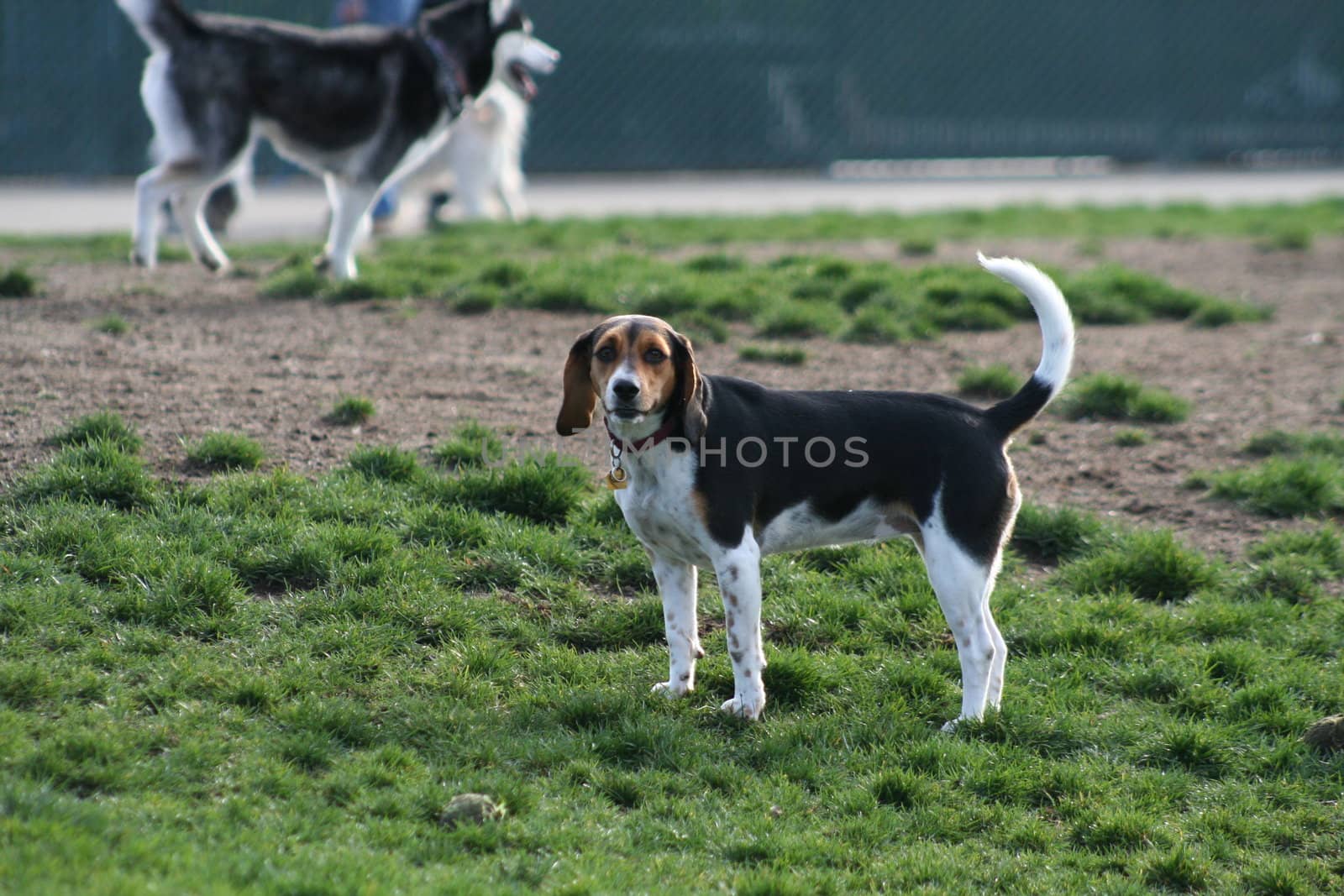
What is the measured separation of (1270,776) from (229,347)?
194 inches

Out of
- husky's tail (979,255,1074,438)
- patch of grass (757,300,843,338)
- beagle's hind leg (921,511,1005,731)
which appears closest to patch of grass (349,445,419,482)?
beagle's hind leg (921,511,1005,731)

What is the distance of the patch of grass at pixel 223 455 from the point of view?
216 inches

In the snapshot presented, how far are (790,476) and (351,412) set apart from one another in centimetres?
248

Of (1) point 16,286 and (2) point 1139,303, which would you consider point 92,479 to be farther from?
(2) point 1139,303

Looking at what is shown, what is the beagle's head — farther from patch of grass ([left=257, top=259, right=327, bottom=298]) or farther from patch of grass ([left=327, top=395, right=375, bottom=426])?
patch of grass ([left=257, top=259, right=327, bottom=298])

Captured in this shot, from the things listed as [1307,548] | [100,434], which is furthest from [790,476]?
[100,434]

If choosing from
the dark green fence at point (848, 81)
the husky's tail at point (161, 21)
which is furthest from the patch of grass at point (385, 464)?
the dark green fence at point (848, 81)

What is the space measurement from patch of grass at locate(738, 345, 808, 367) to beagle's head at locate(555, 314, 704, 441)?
3.09 m

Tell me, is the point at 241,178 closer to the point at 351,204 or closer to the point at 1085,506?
the point at 351,204

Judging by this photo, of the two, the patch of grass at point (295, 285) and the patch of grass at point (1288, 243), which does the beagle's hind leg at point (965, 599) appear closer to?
the patch of grass at point (295, 285)

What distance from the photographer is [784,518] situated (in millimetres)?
→ 4348

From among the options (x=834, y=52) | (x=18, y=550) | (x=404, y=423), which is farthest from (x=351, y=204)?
(x=834, y=52)

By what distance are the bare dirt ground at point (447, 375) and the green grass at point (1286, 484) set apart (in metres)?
0.09

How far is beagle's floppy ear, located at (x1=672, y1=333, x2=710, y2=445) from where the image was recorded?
161 inches
